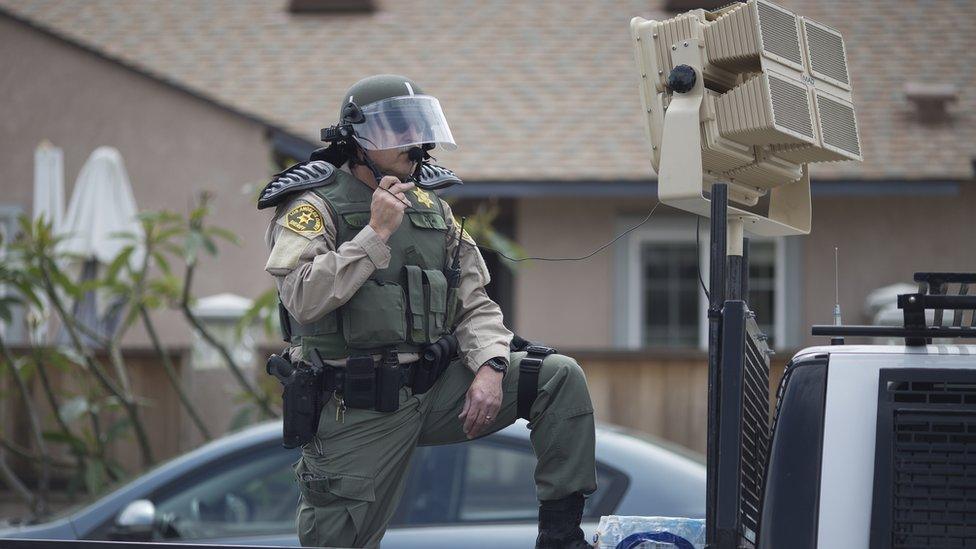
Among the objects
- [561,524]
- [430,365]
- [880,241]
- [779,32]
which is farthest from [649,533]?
[880,241]

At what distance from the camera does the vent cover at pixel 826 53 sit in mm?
3016

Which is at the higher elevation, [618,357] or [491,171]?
[491,171]

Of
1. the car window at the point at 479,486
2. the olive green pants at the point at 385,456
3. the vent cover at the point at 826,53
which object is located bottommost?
the car window at the point at 479,486

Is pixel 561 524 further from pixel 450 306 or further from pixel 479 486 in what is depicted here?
pixel 479 486

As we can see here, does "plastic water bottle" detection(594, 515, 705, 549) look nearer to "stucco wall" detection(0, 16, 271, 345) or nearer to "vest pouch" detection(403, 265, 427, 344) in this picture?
"vest pouch" detection(403, 265, 427, 344)

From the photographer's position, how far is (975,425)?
2.37 metres

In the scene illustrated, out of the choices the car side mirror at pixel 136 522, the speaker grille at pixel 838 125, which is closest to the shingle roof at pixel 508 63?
the car side mirror at pixel 136 522

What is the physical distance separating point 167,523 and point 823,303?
6869 mm

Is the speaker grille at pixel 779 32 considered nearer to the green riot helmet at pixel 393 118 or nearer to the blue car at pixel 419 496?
the green riot helmet at pixel 393 118

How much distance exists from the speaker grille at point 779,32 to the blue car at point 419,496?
238 cm

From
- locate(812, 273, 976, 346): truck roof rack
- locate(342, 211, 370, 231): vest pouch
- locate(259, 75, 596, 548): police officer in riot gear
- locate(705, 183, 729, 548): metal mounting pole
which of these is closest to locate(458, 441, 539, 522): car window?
locate(259, 75, 596, 548): police officer in riot gear

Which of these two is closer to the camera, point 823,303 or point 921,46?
point 823,303

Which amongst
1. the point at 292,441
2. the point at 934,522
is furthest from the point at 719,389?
the point at 292,441

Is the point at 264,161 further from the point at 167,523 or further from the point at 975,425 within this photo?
the point at 975,425
